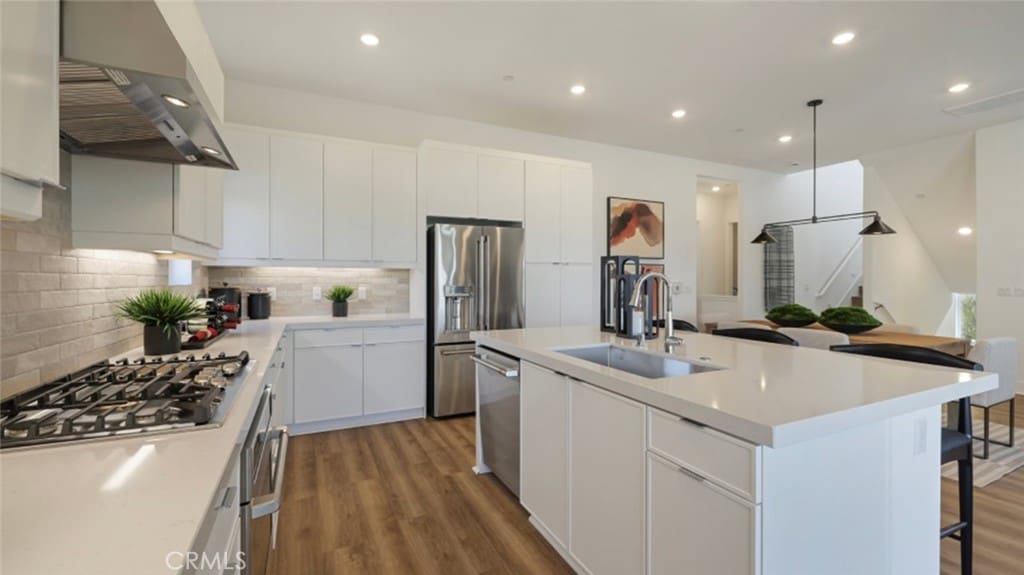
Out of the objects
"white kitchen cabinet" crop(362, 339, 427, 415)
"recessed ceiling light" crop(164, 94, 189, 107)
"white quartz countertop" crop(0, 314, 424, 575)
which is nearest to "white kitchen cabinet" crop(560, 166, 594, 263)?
"white kitchen cabinet" crop(362, 339, 427, 415)

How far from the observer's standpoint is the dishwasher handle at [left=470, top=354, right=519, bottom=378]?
2.20 m

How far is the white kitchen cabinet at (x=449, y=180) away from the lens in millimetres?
3865

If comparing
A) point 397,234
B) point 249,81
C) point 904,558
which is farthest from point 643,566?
point 249,81

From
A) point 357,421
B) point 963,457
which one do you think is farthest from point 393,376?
point 963,457

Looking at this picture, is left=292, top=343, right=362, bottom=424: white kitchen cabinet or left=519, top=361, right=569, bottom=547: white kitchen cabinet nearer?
left=519, top=361, right=569, bottom=547: white kitchen cabinet

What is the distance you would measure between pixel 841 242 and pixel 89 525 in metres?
10.2

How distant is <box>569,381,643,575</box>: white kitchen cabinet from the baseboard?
2327 mm

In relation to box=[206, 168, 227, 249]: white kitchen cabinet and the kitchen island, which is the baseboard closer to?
box=[206, 168, 227, 249]: white kitchen cabinet

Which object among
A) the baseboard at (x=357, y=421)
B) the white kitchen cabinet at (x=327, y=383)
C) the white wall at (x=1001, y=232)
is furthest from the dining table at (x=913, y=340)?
the white kitchen cabinet at (x=327, y=383)

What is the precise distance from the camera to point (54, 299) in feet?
4.82

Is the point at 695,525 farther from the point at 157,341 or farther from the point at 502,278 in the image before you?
the point at 502,278

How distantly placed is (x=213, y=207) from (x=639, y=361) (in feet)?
8.08

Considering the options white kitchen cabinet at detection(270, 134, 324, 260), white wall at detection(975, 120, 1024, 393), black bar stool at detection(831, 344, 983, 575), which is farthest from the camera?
white wall at detection(975, 120, 1024, 393)

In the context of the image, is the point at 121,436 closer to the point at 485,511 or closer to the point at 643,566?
the point at 643,566
